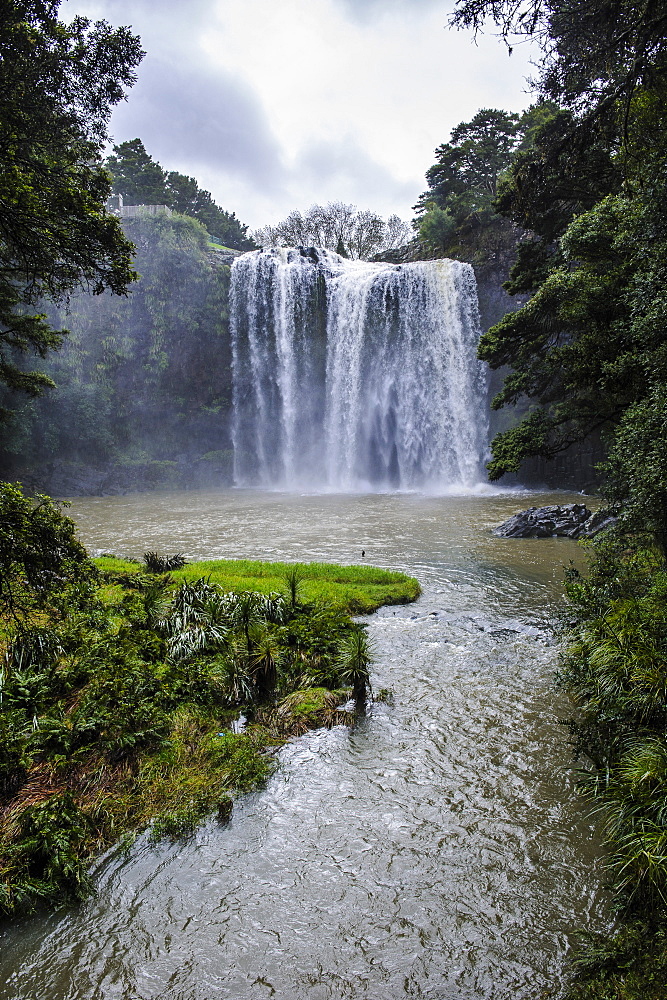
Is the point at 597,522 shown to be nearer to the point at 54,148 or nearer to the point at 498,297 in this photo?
the point at 54,148

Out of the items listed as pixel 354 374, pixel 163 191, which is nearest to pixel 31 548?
pixel 354 374

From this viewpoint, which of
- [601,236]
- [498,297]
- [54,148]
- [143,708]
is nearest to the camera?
[143,708]

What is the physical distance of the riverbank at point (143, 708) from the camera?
15.5 feet

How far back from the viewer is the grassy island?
4.82 m

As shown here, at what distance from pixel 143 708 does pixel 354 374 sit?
1336 inches

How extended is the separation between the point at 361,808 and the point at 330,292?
3755cm

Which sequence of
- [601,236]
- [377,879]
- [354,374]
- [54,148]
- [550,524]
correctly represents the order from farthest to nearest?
[354,374], [550,524], [601,236], [54,148], [377,879]

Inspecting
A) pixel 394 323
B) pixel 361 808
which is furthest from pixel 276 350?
pixel 361 808

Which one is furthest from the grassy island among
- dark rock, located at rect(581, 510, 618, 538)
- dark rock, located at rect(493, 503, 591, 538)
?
dark rock, located at rect(493, 503, 591, 538)

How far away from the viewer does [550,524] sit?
61.6ft

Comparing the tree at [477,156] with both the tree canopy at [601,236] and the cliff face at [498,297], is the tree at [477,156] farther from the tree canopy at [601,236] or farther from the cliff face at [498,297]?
the tree canopy at [601,236]

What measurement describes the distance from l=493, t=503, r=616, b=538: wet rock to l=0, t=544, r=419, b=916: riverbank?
1083 centimetres

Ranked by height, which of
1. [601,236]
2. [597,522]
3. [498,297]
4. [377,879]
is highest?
[498,297]

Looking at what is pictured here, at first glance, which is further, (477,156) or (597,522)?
(477,156)
